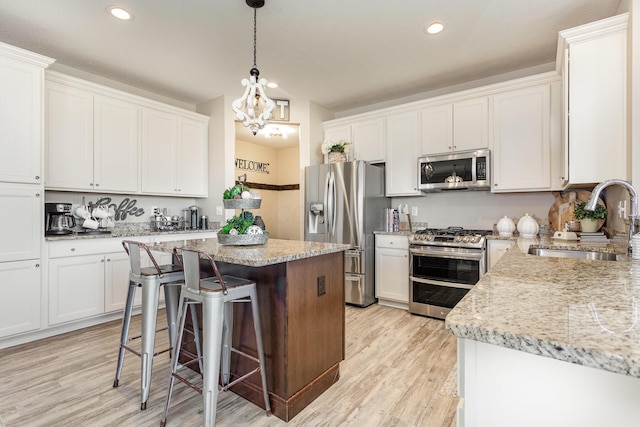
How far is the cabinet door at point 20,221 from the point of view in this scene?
8.58 ft

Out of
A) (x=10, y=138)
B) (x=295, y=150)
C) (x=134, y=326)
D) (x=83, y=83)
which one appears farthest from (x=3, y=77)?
(x=295, y=150)

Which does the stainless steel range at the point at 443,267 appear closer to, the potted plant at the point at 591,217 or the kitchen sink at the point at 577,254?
the potted plant at the point at 591,217

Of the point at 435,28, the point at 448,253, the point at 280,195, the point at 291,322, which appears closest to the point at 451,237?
the point at 448,253

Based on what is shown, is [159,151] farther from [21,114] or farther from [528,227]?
[528,227]

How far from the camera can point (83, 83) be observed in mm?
3273

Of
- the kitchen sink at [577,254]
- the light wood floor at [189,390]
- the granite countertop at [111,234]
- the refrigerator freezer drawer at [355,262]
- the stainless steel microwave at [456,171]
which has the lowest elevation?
the light wood floor at [189,390]

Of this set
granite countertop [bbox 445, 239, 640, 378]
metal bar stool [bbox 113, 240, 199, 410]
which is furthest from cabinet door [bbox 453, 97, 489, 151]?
metal bar stool [bbox 113, 240, 199, 410]

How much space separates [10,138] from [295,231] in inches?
195

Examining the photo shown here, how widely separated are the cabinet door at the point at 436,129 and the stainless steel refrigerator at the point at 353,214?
637 mm

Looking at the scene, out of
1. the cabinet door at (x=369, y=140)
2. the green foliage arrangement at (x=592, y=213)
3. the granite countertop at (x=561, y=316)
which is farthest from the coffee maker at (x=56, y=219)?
the green foliage arrangement at (x=592, y=213)

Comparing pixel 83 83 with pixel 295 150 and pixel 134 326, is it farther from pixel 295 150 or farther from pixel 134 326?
pixel 295 150

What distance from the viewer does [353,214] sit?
12.6 ft

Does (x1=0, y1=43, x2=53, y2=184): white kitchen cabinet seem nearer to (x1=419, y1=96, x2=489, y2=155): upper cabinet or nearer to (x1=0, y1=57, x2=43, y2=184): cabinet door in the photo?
(x1=0, y1=57, x2=43, y2=184): cabinet door

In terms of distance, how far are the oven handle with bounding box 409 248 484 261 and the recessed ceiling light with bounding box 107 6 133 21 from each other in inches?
132
